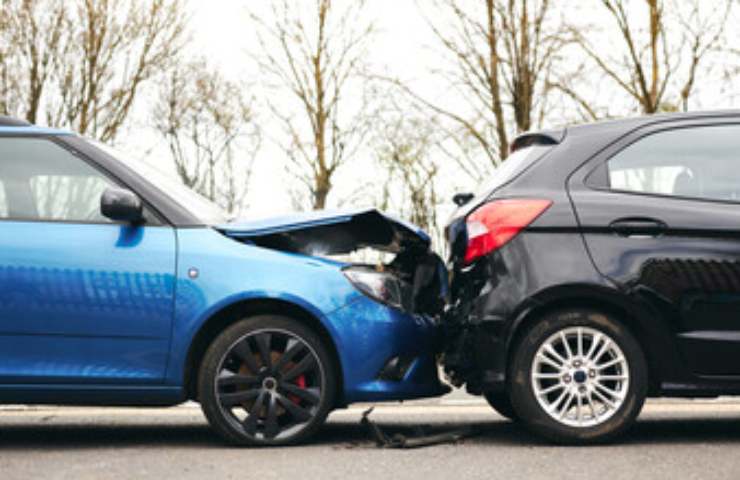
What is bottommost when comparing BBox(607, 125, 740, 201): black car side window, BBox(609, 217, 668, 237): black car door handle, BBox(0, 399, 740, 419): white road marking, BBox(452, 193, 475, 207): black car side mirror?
BBox(0, 399, 740, 419): white road marking

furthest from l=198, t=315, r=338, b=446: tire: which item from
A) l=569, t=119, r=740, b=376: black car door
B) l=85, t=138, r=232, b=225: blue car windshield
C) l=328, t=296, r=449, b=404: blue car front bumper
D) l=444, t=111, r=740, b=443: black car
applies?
l=569, t=119, r=740, b=376: black car door

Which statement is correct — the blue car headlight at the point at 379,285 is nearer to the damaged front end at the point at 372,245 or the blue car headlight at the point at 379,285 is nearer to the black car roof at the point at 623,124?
the damaged front end at the point at 372,245

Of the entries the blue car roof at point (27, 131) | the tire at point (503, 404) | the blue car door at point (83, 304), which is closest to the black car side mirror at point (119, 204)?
the blue car door at point (83, 304)

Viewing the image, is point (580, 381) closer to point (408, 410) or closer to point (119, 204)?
point (408, 410)

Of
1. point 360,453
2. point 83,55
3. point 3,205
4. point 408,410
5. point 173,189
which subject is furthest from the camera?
point 83,55

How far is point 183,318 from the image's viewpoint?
524 cm

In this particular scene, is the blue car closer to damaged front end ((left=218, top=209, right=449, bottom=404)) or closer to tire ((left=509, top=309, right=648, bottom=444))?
damaged front end ((left=218, top=209, right=449, bottom=404))

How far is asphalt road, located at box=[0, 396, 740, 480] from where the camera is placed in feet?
15.1

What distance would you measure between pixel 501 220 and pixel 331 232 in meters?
0.98

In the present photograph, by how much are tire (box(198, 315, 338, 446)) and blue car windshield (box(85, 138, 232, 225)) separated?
0.69 m

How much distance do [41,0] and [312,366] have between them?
15.8m

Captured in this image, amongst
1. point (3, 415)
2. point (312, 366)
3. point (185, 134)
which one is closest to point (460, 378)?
point (312, 366)

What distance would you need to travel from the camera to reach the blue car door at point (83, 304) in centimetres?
521

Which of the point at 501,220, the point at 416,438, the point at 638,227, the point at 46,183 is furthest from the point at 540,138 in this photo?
the point at 46,183
